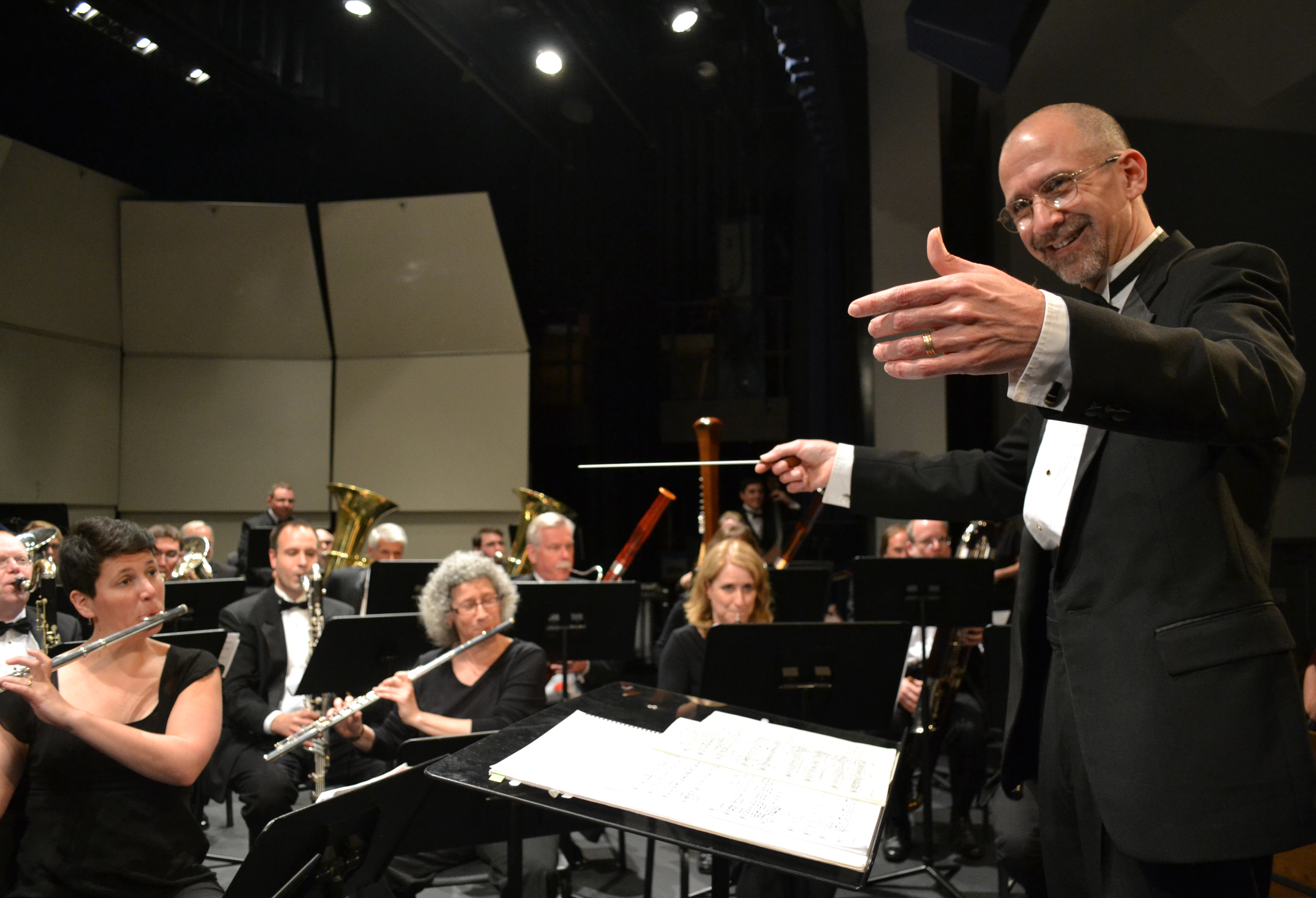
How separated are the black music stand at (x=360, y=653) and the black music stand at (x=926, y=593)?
1.96 metres

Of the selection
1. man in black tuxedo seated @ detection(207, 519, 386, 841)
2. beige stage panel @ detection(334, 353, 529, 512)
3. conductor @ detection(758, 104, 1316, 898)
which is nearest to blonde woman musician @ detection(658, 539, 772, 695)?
man in black tuxedo seated @ detection(207, 519, 386, 841)

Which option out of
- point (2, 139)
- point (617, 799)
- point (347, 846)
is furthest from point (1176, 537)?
point (2, 139)

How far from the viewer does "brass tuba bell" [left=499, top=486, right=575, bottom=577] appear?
23.0 ft

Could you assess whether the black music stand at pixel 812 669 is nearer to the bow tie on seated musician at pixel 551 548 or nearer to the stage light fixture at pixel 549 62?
the bow tie on seated musician at pixel 551 548


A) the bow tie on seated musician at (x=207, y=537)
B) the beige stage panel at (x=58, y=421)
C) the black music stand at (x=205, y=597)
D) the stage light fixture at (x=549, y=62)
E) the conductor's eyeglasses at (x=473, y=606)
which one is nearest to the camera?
the conductor's eyeglasses at (x=473, y=606)

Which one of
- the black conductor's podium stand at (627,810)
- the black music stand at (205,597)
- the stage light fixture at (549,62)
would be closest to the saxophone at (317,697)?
the black music stand at (205,597)

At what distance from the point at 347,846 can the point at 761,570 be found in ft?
7.61

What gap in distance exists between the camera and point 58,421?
8523mm

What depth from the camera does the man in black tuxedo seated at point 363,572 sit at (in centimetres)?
572

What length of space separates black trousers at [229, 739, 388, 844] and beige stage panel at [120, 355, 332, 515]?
5836 mm

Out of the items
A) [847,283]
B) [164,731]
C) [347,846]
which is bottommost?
[347,846]

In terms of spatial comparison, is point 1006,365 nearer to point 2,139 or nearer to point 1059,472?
point 1059,472

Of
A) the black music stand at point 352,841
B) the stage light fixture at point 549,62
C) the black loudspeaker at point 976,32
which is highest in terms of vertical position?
the stage light fixture at point 549,62

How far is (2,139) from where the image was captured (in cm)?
745
